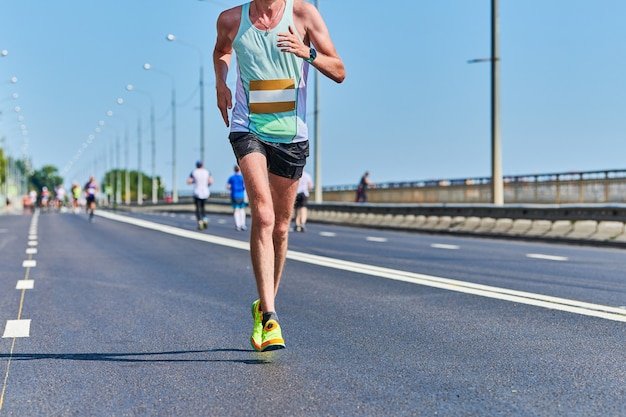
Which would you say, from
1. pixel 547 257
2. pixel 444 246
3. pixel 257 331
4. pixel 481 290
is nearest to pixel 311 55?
pixel 257 331

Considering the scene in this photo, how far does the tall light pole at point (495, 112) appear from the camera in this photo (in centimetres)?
2484

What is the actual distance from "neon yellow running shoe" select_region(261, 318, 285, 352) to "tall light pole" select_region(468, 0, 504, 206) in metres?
20.0

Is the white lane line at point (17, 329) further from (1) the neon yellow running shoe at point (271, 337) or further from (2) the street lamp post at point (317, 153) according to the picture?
(2) the street lamp post at point (317, 153)

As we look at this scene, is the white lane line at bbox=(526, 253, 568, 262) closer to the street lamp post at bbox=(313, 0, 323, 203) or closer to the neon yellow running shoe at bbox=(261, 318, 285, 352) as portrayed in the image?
the neon yellow running shoe at bbox=(261, 318, 285, 352)

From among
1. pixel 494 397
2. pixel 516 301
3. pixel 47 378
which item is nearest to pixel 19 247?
pixel 516 301

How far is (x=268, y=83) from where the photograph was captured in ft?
18.1

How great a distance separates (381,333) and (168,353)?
1452mm

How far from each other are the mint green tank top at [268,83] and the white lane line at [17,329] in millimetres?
2267

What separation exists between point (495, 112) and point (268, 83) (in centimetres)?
2023

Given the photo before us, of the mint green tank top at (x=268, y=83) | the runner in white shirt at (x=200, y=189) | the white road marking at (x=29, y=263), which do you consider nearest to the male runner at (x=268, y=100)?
the mint green tank top at (x=268, y=83)

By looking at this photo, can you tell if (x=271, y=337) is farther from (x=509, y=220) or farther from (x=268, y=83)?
(x=509, y=220)

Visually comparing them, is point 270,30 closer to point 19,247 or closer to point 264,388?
point 264,388

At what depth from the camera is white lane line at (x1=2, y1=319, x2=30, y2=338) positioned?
21.8 ft

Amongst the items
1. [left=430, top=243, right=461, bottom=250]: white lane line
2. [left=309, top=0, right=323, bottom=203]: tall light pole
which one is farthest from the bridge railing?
[left=430, top=243, right=461, bottom=250]: white lane line
